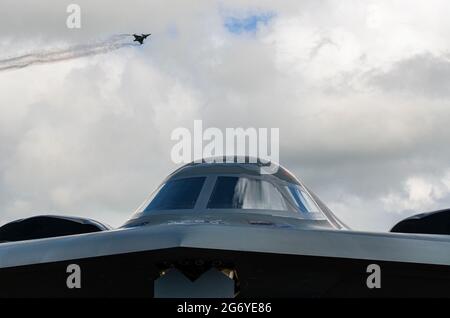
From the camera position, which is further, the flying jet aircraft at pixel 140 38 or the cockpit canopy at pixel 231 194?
the flying jet aircraft at pixel 140 38

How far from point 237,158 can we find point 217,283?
499 cm

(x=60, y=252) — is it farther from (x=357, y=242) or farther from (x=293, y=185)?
(x=293, y=185)

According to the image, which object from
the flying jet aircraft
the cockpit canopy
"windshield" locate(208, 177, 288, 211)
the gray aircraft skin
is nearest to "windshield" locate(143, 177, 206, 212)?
the cockpit canopy

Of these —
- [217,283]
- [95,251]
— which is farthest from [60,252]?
[217,283]

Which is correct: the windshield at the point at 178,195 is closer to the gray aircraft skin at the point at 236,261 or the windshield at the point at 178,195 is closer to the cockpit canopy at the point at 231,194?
the cockpit canopy at the point at 231,194

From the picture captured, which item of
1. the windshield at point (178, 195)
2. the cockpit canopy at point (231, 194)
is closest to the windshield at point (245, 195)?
the cockpit canopy at point (231, 194)

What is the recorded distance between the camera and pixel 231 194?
1100 cm

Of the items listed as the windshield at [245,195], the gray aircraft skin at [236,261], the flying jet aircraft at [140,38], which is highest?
the flying jet aircraft at [140,38]

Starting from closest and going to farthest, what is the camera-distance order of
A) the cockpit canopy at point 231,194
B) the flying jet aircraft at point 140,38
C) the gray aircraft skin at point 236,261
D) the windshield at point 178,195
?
the gray aircraft skin at point 236,261
the cockpit canopy at point 231,194
the windshield at point 178,195
the flying jet aircraft at point 140,38

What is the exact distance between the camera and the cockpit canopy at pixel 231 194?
1084 cm

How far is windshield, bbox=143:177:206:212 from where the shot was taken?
1102 cm

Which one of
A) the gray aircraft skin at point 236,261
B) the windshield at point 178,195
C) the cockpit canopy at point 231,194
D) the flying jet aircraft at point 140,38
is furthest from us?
the flying jet aircraft at point 140,38

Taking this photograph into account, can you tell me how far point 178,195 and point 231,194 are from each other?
86 cm
